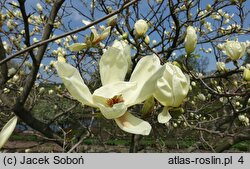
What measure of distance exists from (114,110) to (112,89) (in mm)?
42

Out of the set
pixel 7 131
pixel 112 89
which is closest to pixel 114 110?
pixel 112 89

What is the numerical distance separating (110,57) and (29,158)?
17.7 inches

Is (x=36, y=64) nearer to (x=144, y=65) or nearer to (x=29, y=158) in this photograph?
(x=29, y=158)

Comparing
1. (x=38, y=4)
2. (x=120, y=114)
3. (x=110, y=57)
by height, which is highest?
(x=38, y=4)

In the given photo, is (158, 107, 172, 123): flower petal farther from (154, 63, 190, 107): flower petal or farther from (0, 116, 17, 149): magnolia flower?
(0, 116, 17, 149): magnolia flower

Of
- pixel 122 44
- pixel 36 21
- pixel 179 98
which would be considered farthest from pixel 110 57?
pixel 36 21

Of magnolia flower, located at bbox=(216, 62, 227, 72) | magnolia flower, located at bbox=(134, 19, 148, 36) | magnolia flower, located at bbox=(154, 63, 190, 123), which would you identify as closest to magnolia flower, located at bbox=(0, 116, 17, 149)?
magnolia flower, located at bbox=(154, 63, 190, 123)

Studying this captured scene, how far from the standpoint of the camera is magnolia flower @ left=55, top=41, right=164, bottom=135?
0.65 meters

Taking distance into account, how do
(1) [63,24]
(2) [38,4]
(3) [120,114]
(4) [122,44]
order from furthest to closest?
1. (1) [63,24]
2. (2) [38,4]
3. (4) [122,44]
4. (3) [120,114]

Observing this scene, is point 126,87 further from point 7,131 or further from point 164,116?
point 7,131

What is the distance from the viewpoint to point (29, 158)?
99 cm

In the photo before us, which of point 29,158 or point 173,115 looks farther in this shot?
point 29,158

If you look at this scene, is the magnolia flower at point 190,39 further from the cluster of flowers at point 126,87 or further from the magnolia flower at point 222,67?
the magnolia flower at point 222,67

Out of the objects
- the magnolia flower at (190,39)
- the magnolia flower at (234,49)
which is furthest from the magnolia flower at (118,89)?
the magnolia flower at (234,49)
